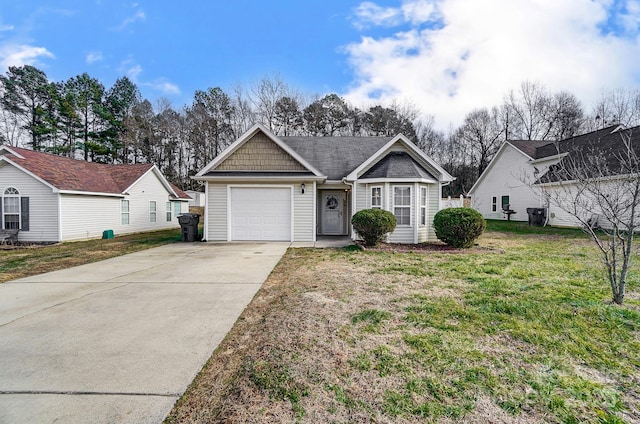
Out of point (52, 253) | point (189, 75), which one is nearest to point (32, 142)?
point (189, 75)

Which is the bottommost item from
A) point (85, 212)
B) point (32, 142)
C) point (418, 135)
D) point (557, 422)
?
point (557, 422)

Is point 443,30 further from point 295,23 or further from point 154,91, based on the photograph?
point 154,91

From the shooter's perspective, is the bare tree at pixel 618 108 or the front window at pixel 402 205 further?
the bare tree at pixel 618 108

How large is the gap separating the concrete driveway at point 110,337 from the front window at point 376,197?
588cm

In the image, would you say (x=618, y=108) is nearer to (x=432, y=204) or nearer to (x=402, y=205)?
(x=432, y=204)

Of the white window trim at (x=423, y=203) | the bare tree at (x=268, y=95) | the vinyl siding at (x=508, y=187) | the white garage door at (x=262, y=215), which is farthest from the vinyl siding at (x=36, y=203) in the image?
the vinyl siding at (x=508, y=187)

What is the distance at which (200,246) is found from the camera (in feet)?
37.0

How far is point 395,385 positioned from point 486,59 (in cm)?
1565

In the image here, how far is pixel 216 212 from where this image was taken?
12273 mm

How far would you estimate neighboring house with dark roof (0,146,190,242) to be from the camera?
12.7 metres

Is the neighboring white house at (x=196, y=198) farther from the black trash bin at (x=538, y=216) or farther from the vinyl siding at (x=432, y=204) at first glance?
the black trash bin at (x=538, y=216)

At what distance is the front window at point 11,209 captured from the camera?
41.6ft

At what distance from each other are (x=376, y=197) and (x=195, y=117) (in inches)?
1010

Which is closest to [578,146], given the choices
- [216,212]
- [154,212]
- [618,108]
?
[618,108]
